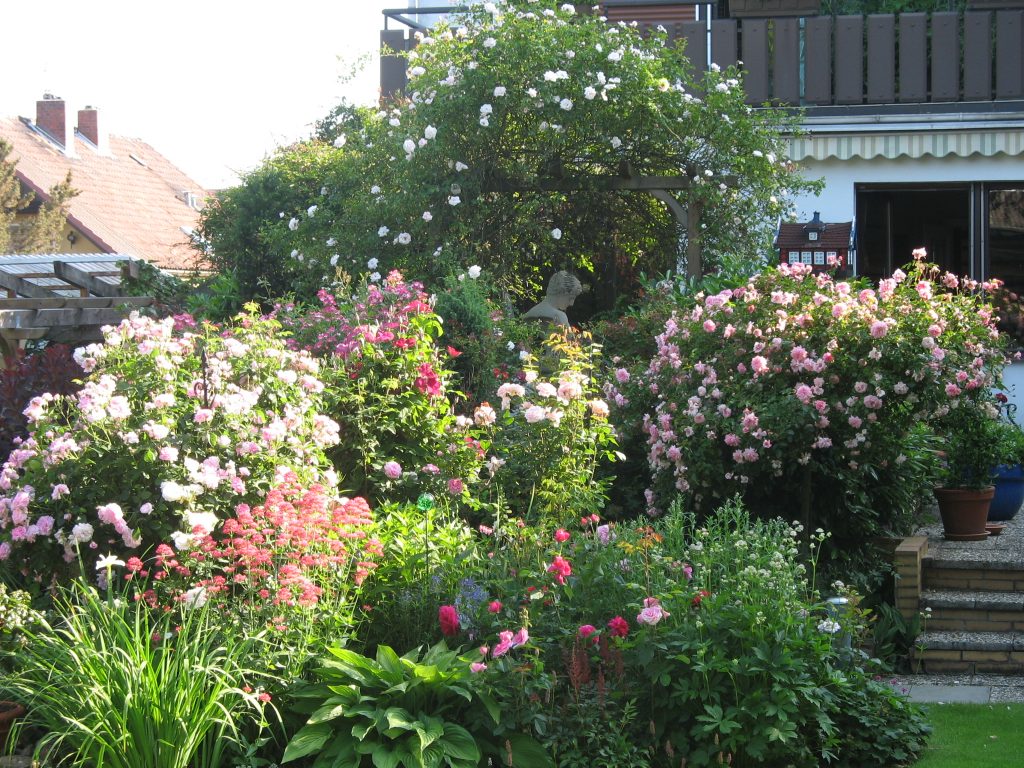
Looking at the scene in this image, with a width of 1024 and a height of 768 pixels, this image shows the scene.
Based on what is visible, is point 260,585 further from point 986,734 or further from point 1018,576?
point 1018,576

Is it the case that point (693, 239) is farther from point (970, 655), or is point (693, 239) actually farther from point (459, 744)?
point (459, 744)

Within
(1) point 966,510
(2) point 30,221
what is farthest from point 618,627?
(2) point 30,221

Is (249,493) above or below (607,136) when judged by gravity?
below

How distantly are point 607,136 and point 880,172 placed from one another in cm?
Result: 307

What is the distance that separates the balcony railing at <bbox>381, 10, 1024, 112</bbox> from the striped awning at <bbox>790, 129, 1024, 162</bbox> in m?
0.36

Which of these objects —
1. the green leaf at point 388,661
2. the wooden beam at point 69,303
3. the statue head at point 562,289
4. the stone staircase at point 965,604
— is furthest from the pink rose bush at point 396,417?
the wooden beam at point 69,303

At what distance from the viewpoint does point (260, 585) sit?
4.88 m

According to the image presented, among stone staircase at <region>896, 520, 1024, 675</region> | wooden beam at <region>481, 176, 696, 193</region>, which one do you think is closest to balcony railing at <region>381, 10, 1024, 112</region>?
wooden beam at <region>481, 176, 696, 193</region>

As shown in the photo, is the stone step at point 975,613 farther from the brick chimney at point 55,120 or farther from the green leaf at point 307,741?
the brick chimney at point 55,120

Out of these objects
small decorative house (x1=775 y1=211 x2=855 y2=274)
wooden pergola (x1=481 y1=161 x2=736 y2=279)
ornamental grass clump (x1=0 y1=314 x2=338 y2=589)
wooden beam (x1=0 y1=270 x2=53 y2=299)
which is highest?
wooden pergola (x1=481 y1=161 x2=736 y2=279)

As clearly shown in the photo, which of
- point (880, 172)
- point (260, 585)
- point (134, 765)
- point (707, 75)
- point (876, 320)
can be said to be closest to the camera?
point (134, 765)

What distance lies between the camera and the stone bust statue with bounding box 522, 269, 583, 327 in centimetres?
1014

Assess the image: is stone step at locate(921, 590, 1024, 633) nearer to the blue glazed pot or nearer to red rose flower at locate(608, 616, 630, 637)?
the blue glazed pot

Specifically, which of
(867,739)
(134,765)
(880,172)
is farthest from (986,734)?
(880,172)
